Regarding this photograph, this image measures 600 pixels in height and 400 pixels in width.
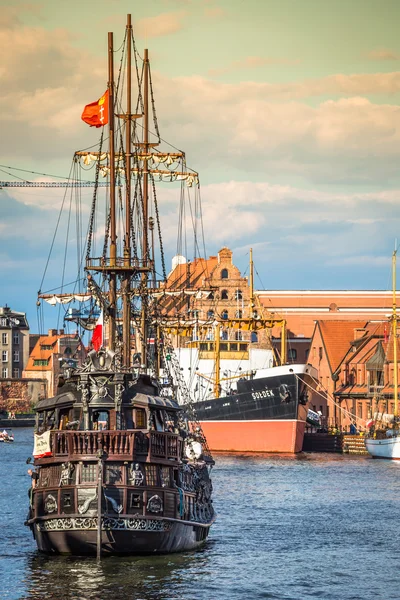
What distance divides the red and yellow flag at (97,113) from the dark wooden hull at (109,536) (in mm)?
18712

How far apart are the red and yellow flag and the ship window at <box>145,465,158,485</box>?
17.9 metres

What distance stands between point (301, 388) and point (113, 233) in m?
47.7

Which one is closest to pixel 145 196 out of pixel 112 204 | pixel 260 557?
pixel 112 204

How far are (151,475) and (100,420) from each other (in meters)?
2.40

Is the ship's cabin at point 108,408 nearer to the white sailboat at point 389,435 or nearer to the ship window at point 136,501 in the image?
the ship window at point 136,501

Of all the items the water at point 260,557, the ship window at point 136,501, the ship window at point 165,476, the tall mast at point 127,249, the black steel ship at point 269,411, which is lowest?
the water at point 260,557

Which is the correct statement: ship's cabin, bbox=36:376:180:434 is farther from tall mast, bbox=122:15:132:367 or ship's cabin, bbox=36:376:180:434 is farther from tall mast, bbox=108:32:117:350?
tall mast, bbox=122:15:132:367

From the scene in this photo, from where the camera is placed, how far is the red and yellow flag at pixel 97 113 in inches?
2048

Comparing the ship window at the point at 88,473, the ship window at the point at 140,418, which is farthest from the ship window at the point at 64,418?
the ship window at the point at 88,473

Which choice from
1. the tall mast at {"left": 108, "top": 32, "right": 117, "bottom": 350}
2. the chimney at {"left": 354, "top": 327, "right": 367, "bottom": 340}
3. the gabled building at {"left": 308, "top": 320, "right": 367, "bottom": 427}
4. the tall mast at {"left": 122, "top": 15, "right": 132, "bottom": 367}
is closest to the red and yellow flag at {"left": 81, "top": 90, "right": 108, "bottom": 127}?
the tall mast at {"left": 108, "top": 32, "right": 117, "bottom": 350}

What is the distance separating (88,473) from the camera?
3819cm

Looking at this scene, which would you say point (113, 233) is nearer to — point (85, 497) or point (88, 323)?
point (88, 323)

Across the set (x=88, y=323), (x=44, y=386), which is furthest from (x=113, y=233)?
(x=44, y=386)

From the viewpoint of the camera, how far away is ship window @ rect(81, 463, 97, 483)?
125 feet
